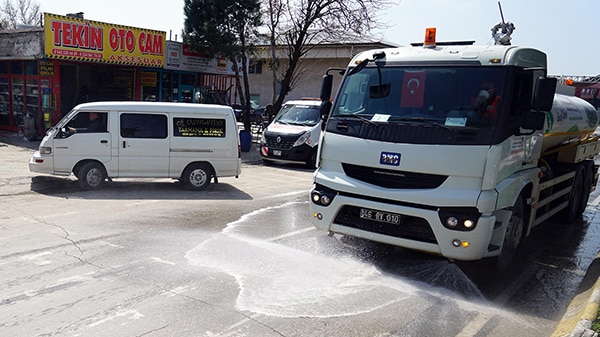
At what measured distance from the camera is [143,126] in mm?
10797

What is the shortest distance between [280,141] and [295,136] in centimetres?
56

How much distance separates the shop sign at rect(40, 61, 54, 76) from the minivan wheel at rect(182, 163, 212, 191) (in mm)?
10218

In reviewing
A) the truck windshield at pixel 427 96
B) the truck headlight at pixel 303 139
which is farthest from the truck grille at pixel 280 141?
the truck windshield at pixel 427 96

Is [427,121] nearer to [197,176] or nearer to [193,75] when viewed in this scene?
[197,176]

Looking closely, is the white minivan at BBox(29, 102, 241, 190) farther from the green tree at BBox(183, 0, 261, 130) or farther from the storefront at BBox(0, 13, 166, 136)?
the green tree at BBox(183, 0, 261, 130)

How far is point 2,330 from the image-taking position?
168 inches

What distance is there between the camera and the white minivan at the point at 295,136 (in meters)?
15.8

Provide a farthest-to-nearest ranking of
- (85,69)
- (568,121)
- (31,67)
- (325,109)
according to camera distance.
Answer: (85,69), (31,67), (568,121), (325,109)

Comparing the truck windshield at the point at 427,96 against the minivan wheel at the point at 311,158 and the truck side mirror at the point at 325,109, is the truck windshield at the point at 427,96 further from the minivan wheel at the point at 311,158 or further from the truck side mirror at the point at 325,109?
the minivan wheel at the point at 311,158

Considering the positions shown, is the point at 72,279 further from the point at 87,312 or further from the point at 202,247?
the point at 202,247

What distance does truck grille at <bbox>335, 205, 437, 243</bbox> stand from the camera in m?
5.62

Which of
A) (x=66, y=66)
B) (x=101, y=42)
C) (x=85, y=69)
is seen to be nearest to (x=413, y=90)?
(x=101, y=42)

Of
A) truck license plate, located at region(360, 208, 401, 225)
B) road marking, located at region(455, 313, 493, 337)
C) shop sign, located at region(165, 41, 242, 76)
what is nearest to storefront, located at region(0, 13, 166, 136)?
shop sign, located at region(165, 41, 242, 76)

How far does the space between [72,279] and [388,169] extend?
12.2 feet
